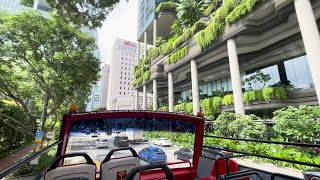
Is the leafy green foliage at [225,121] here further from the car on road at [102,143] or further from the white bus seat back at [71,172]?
the white bus seat back at [71,172]

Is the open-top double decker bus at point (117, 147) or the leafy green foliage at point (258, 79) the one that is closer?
the open-top double decker bus at point (117, 147)

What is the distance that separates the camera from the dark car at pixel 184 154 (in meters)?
4.16

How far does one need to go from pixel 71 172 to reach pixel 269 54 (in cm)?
2414

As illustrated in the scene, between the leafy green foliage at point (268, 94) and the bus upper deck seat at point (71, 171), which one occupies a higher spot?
the leafy green foliage at point (268, 94)

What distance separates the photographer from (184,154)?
4.36 metres

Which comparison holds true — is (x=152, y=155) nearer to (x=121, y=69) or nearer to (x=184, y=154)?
(x=184, y=154)

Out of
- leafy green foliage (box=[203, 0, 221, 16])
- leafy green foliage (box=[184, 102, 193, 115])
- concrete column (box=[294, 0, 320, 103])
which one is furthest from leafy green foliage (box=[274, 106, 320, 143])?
leafy green foliage (box=[203, 0, 221, 16])

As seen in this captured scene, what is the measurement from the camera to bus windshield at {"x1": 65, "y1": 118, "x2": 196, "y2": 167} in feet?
10.0

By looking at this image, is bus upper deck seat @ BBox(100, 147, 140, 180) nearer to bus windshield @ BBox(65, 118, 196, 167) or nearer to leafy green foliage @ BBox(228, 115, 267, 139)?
bus windshield @ BBox(65, 118, 196, 167)

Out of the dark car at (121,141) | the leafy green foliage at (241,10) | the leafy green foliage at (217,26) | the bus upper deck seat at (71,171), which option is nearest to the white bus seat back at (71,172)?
the bus upper deck seat at (71,171)

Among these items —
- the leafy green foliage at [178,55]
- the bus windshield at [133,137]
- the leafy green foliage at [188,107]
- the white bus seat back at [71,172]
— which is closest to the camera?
the white bus seat back at [71,172]

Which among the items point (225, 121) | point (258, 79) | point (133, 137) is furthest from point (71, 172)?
point (258, 79)

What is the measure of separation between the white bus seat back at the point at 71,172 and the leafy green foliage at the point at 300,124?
1266 centimetres

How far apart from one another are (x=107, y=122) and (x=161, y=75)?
104ft
